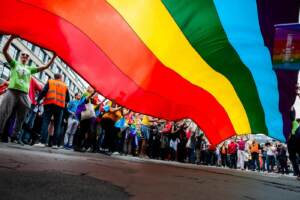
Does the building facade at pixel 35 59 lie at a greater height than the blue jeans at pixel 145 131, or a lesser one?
greater

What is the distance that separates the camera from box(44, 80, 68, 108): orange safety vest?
642 centimetres

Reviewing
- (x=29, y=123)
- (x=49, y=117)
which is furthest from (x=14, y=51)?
(x=49, y=117)

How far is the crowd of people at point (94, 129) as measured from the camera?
17.1 feet

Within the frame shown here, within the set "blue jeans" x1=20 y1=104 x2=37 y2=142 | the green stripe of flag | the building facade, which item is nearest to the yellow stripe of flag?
the green stripe of flag

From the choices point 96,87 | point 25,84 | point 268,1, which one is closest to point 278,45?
point 268,1

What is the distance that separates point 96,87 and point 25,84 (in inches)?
86.1

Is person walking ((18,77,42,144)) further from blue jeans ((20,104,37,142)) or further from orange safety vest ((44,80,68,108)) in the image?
orange safety vest ((44,80,68,108))

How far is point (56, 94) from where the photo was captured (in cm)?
645

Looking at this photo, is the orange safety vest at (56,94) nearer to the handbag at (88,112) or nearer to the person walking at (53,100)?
the person walking at (53,100)

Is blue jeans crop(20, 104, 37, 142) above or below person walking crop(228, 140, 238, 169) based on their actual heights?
below

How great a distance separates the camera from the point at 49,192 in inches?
61.5

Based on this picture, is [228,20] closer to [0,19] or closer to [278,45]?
[278,45]

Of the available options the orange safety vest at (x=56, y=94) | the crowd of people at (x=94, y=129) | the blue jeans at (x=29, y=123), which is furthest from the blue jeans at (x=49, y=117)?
the blue jeans at (x=29, y=123)

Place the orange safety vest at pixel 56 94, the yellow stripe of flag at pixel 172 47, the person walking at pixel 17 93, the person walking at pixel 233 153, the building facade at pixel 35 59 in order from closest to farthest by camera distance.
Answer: the yellow stripe of flag at pixel 172 47, the person walking at pixel 17 93, the orange safety vest at pixel 56 94, the person walking at pixel 233 153, the building facade at pixel 35 59
